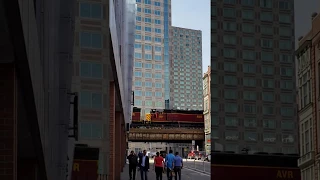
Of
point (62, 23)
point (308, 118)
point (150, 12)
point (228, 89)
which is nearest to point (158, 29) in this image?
point (150, 12)

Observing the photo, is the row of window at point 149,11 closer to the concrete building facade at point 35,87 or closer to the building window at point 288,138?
the building window at point 288,138

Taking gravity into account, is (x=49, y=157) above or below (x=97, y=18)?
below

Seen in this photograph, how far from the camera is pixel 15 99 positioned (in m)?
4.98

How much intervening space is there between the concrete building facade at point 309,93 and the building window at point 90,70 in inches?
1138

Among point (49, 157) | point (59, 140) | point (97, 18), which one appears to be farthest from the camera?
point (97, 18)

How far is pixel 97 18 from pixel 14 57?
41.2 ft

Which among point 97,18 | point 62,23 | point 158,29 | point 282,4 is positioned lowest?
point 62,23

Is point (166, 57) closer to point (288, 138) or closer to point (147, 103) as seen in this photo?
point (147, 103)

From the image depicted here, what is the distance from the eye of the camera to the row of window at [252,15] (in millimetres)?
35469

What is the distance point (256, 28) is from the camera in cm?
3841

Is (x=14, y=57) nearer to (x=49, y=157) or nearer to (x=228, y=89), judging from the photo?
(x=49, y=157)

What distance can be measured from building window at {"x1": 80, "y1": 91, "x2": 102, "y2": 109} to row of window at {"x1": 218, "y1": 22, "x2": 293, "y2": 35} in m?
18.0

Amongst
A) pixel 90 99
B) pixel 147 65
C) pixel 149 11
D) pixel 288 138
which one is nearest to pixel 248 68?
pixel 288 138

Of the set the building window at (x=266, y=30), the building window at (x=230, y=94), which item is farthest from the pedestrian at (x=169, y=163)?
the building window at (x=266, y=30)
